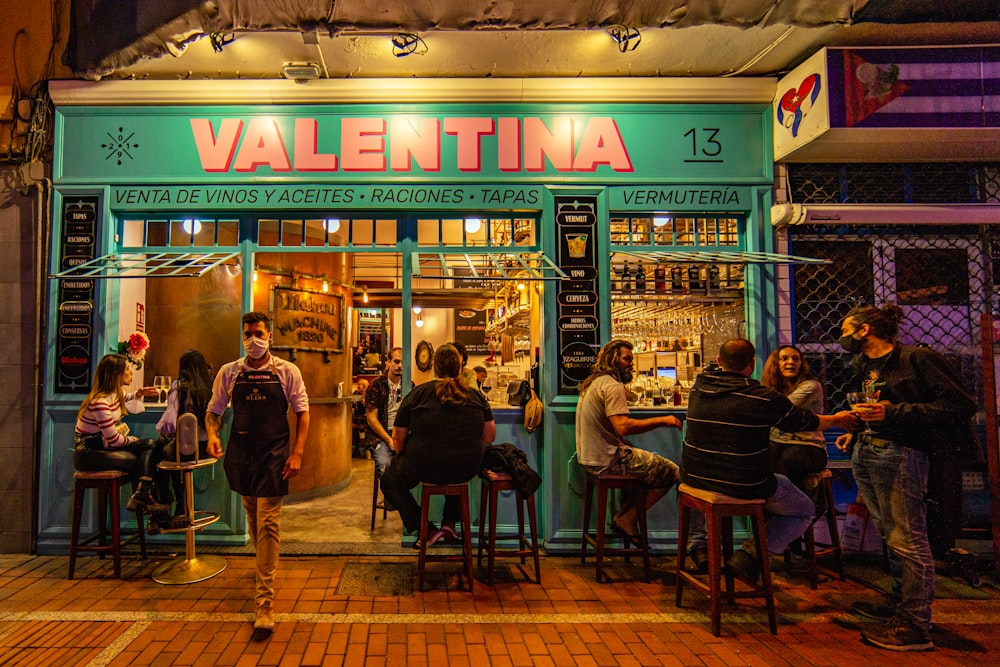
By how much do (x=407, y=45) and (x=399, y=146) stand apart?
85 cm

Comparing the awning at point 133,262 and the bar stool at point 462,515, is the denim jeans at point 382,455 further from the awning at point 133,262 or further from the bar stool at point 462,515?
the awning at point 133,262

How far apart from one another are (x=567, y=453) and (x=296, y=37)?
13.8 feet

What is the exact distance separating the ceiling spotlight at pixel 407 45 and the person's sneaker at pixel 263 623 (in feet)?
14.1

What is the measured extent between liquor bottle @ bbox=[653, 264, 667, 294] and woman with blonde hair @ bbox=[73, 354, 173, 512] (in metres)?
4.65

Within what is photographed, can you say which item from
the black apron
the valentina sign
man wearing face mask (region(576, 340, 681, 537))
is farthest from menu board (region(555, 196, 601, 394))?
the black apron

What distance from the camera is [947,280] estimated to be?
521 centimetres

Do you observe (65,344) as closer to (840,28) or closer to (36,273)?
(36,273)

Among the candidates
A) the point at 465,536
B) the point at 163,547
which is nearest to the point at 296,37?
the point at 465,536

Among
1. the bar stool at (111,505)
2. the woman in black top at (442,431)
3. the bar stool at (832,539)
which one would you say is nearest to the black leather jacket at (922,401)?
the bar stool at (832,539)

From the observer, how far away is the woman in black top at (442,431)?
399cm

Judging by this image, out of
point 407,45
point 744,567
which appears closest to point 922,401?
point 744,567

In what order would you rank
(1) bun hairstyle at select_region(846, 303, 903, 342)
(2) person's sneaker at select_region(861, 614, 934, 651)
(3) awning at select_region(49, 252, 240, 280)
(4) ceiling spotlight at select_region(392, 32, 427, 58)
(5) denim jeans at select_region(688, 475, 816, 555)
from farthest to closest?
(3) awning at select_region(49, 252, 240, 280), (4) ceiling spotlight at select_region(392, 32, 427, 58), (5) denim jeans at select_region(688, 475, 816, 555), (1) bun hairstyle at select_region(846, 303, 903, 342), (2) person's sneaker at select_region(861, 614, 934, 651)

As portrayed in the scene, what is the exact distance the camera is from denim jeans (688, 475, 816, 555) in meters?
3.84

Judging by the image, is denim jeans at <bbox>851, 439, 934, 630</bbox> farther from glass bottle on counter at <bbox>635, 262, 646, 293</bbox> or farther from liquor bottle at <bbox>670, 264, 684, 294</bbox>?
glass bottle on counter at <bbox>635, 262, 646, 293</bbox>
